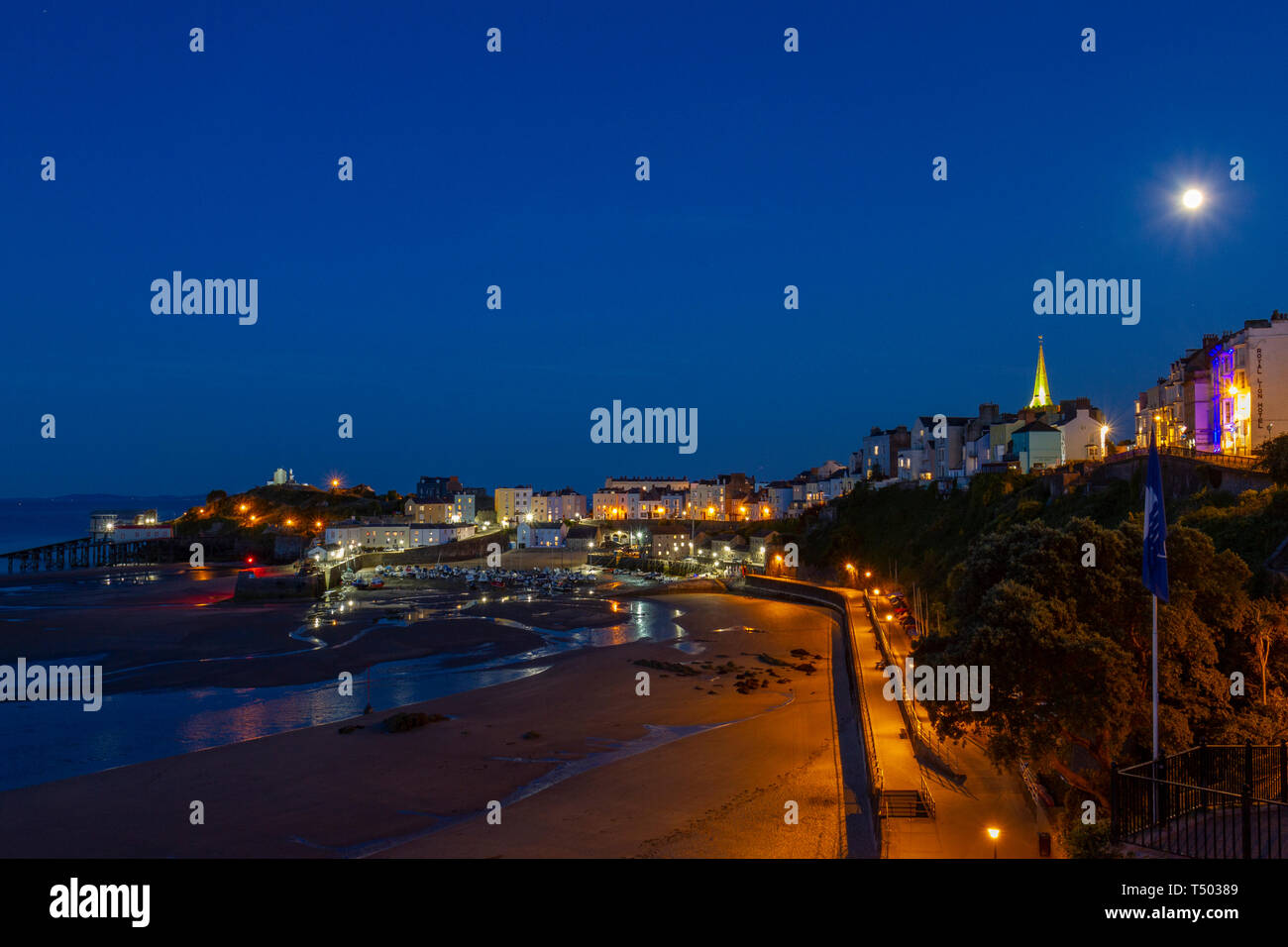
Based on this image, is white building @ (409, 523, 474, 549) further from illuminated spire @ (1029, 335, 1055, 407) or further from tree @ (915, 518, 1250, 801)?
tree @ (915, 518, 1250, 801)

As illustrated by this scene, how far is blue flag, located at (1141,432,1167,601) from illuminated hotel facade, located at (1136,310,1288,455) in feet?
76.8

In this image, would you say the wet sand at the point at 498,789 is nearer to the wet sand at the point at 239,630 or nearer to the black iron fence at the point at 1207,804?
the black iron fence at the point at 1207,804

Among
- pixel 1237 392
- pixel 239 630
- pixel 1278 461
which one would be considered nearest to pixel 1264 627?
pixel 1278 461

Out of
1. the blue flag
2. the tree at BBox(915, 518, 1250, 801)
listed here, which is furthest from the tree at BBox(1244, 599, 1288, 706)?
the blue flag

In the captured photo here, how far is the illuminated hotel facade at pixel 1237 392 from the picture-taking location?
35.5m

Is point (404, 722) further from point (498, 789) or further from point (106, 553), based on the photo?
point (106, 553)

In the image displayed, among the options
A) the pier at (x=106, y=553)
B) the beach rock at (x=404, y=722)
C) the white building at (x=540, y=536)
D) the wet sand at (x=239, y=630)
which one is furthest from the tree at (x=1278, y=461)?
the pier at (x=106, y=553)

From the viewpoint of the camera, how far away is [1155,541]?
10586mm

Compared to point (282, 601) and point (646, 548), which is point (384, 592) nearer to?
point (282, 601)

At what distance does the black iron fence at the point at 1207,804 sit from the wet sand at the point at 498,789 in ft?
17.7

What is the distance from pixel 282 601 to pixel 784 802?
46180mm

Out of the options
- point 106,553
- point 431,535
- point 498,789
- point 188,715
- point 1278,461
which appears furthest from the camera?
point 431,535

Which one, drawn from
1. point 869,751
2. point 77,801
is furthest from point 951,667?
point 77,801

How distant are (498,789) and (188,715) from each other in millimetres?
11667
